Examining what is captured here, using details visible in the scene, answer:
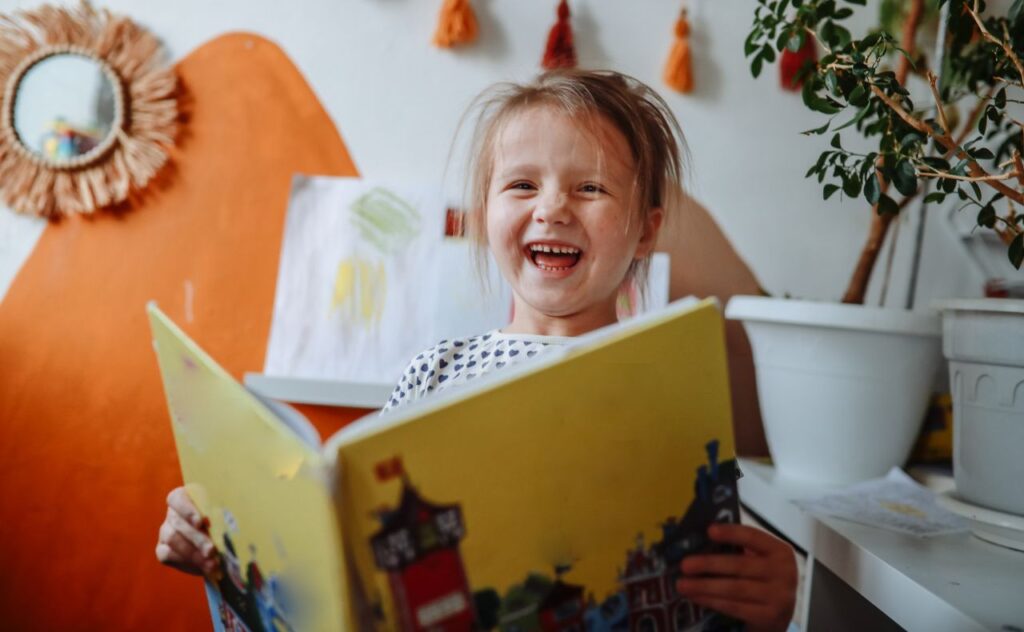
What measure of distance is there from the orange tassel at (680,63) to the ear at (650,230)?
482mm

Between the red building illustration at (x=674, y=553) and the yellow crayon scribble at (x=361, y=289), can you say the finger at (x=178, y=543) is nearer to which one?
the red building illustration at (x=674, y=553)

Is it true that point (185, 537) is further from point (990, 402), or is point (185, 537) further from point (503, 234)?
point (990, 402)

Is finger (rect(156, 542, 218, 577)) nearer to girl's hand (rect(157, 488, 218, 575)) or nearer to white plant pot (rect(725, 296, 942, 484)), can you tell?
girl's hand (rect(157, 488, 218, 575))

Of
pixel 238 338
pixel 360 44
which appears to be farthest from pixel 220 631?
pixel 360 44

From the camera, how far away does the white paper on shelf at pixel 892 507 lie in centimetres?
A: 76

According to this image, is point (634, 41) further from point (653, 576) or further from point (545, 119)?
point (653, 576)

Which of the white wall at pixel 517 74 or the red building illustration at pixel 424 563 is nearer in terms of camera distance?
the red building illustration at pixel 424 563

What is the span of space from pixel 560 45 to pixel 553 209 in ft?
2.02

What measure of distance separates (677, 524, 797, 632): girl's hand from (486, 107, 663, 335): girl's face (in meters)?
0.34

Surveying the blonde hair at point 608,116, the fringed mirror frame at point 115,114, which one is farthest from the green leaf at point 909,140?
the fringed mirror frame at point 115,114

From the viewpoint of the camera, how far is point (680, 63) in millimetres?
1220

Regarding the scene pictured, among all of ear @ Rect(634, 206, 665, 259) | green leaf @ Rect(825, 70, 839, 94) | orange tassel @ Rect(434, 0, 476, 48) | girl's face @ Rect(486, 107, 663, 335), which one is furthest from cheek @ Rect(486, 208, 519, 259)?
orange tassel @ Rect(434, 0, 476, 48)

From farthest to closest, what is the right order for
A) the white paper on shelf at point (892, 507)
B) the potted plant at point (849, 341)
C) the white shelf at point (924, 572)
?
the potted plant at point (849, 341), the white paper on shelf at point (892, 507), the white shelf at point (924, 572)

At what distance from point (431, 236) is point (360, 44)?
361 millimetres
